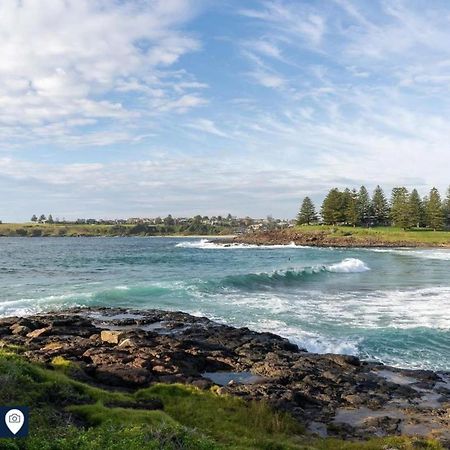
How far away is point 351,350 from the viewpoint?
22438 millimetres

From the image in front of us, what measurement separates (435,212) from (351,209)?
21.4 m

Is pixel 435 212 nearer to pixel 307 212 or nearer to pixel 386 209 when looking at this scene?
pixel 386 209

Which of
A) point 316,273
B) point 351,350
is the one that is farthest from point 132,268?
point 351,350

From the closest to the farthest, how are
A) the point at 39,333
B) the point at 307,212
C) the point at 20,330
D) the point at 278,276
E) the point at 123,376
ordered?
the point at 123,376, the point at 39,333, the point at 20,330, the point at 278,276, the point at 307,212

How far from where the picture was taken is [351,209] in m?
133

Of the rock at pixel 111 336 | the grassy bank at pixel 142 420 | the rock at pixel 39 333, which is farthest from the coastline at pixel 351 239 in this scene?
the grassy bank at pixel 142 420

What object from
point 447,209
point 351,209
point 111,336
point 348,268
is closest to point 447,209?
point 447,209

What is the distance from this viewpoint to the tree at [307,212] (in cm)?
15300

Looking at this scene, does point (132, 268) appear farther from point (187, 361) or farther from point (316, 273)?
point (187, 361)

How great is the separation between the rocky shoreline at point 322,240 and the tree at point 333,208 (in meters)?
11.5

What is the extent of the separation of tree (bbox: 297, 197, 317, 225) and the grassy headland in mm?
16060

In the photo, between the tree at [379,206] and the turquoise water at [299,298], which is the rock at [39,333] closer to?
the turquoise water at [299,298]

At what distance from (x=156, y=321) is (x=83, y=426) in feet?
56.3

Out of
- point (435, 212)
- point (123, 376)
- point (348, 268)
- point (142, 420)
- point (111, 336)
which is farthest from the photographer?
point (435, 212)
